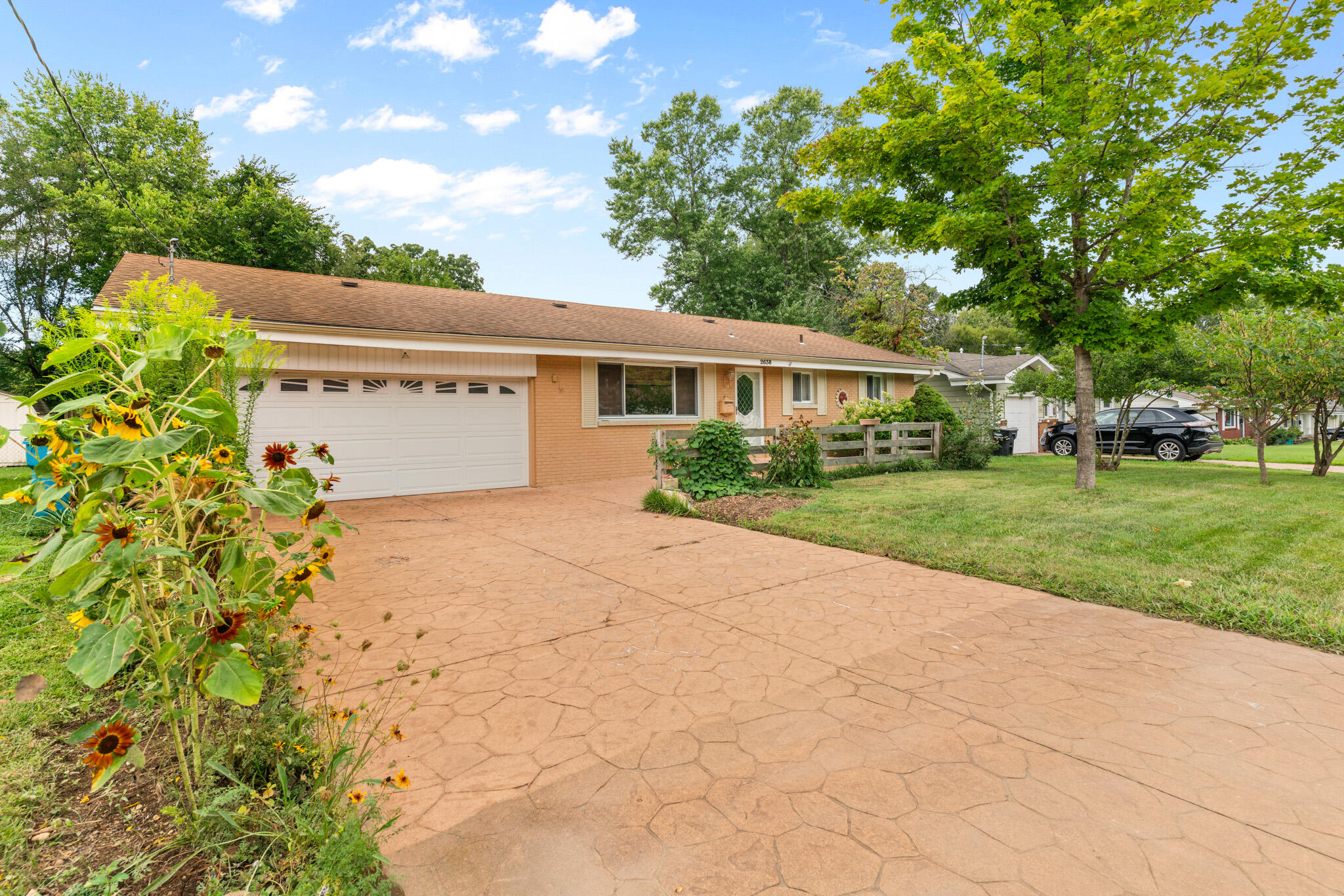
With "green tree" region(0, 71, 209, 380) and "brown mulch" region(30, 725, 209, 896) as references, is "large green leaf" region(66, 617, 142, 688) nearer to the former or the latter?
"brown mulch" region(30, 725, 209, 896)

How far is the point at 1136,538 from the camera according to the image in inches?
255

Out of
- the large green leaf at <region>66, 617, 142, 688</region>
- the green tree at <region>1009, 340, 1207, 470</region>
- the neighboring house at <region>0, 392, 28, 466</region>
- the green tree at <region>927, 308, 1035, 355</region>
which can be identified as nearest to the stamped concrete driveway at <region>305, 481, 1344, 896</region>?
the large green leaf at <region>66, 617, 142, 688</region>

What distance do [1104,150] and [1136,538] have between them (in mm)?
6132

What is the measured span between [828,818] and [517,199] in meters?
23.5

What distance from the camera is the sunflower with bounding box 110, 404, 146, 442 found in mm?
1754

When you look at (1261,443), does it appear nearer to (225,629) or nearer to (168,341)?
(225,629)

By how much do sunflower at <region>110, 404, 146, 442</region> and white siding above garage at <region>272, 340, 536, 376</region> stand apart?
309 inches

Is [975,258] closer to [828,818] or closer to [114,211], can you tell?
[828,818]

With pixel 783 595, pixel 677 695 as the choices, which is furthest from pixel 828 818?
pixel 783 595

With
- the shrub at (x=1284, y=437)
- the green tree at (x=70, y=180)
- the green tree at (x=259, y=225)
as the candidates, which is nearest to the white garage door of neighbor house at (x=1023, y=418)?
the shrub at (x=1284, y=437)

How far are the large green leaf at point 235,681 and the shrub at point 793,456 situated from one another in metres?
9.15

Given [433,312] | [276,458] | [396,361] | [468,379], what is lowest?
[276,458]

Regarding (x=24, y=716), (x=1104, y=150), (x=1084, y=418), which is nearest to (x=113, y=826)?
(x=24, y=716)

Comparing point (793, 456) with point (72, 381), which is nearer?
point (72, 381)
